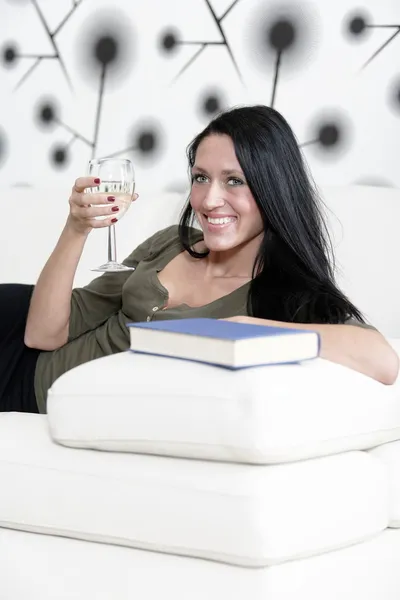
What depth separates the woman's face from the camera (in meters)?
2.05

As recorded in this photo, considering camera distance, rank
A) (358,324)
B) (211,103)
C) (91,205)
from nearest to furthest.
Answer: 1. (358,324)
2. (91,205)
3. (211,103)

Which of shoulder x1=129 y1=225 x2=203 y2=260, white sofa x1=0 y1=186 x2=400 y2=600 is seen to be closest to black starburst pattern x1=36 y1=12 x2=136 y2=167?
shoulder x1=129 y1=225 x2=203 y2=260

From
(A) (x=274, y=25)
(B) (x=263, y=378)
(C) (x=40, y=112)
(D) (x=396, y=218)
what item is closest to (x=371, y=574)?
(B) (x=263, y=378)

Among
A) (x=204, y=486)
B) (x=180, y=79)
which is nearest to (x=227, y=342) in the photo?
(x=204, y=486)

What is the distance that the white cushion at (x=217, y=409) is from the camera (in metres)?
1.41

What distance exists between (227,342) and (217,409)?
0.10 meters

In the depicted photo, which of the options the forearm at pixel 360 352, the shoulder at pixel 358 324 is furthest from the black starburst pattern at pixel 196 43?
the forearm at pixel 360 352

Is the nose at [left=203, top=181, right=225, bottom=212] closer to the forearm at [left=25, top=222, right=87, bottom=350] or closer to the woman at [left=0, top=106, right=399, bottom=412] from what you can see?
the woman at [left=0, top=106, right=399, bottom=412]

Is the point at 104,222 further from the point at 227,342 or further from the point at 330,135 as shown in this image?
the point at 330,135

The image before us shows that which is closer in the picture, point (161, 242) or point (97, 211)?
point (97, 211)

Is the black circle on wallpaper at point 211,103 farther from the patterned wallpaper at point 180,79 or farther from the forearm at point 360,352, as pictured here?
the forearm at point 360,352

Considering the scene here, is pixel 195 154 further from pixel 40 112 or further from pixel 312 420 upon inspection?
pixel 40 112

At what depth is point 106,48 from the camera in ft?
10.6

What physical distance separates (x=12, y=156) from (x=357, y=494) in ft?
7.53
